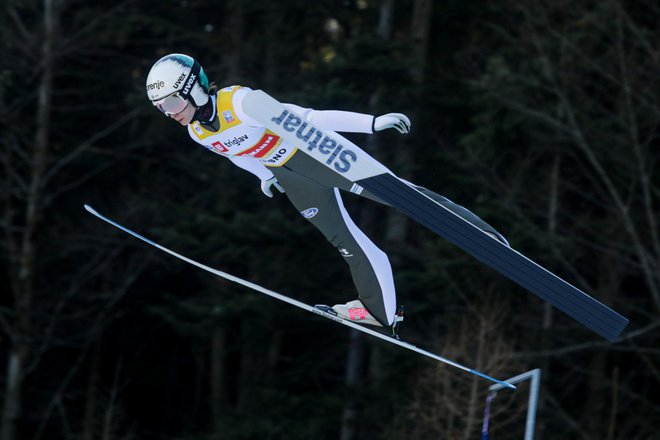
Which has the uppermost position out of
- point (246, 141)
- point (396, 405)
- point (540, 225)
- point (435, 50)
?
point (435, 50)

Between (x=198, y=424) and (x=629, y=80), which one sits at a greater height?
(x=629, y=80)

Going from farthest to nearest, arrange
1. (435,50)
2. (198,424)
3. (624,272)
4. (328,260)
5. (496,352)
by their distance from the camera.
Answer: (198,424)
(435,50)
(328,260)
(624,272)
(496,352)

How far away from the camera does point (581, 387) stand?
14688 mm

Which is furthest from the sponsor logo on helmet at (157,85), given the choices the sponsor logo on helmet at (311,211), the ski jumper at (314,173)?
the sponsor logo on helmet at (311,211)

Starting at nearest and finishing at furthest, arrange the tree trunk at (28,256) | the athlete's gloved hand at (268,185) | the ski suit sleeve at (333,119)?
the ski suit sleeve at (333,119), the athlete's gloved hand at (268,185), the tree trunk at (28,256)

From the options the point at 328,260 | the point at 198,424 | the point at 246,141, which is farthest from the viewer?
the point at 198,424

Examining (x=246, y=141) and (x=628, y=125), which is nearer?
(x=246, y=141)

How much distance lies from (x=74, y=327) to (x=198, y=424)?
406 cm

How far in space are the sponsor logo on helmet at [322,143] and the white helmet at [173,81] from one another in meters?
0.37

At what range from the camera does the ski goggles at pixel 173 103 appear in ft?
13.4

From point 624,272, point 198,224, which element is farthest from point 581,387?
point 198,224

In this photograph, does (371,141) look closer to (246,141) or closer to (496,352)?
(496,352)

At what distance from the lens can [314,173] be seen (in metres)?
4.27

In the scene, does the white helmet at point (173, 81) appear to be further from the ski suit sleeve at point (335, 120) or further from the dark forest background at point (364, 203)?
the dark forest background at point (364, 203)
